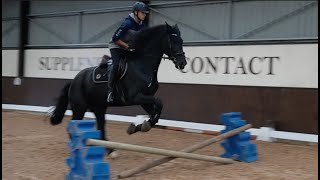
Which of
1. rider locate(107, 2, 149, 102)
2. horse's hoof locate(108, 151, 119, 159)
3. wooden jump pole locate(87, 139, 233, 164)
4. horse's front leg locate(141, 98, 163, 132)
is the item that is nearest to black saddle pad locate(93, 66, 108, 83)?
rider locate(107, 2, 149, 102)

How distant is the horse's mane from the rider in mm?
162

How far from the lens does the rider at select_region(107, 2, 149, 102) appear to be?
7961 millimetres

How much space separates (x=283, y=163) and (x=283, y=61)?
326cm

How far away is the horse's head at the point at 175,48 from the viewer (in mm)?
7738

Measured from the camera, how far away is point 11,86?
17688 millimetres

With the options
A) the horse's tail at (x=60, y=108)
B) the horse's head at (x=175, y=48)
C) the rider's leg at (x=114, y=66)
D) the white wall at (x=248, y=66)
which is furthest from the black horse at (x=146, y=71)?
the white wall at (x=248, y=66)

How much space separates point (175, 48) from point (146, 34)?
625mm

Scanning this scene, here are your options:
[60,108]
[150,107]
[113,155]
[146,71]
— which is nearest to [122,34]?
[146,71]

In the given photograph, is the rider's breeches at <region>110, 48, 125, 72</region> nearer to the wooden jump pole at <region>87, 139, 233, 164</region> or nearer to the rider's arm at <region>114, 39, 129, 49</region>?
the rider's arm at <region>114, 39, 129, 49</region>

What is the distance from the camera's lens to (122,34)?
817cm

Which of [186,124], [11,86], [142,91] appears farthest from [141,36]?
[11,86]

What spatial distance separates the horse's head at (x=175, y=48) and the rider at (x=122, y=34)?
527 millimetres

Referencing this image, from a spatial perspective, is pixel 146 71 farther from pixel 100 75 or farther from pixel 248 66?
pixel 248 66

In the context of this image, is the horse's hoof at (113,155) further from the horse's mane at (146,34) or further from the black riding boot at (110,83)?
the horse's mane at (146,34)
